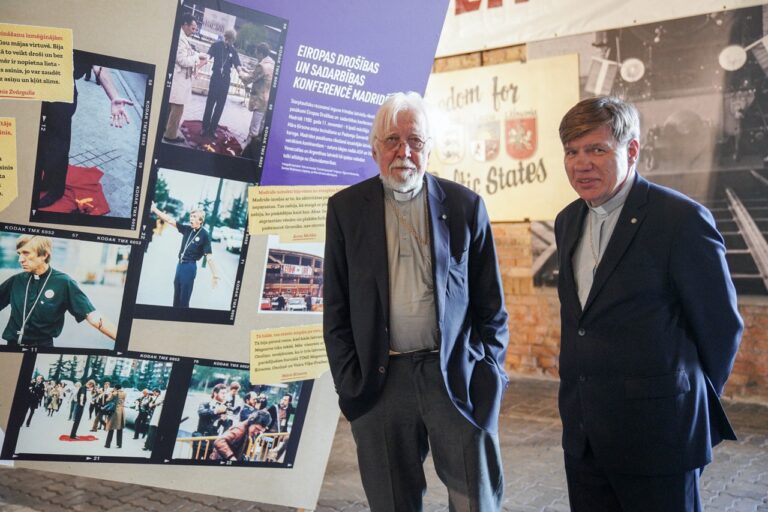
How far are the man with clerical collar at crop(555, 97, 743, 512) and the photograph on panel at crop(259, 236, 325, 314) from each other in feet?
4.40

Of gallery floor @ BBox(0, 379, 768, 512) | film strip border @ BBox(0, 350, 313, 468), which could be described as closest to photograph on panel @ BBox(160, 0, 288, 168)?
film strip border @ BBox(0, 350, 313, 468)

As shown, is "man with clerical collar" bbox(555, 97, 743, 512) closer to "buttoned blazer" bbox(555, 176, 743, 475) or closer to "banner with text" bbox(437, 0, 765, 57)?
"buttoned blazer" bbox(555, 176, 743, 475)

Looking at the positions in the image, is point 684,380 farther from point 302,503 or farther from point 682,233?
point 302,503

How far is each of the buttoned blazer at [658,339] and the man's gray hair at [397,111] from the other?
73cm

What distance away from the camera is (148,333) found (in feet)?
9.45

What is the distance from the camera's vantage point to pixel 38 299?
2.73 metres

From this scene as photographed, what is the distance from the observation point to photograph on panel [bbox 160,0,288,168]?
277cm

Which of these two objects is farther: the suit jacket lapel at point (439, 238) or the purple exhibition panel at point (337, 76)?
the purple exhibition panel at point (337, 76)

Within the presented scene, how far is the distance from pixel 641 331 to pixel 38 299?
217cm

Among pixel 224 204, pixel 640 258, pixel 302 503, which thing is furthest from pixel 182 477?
pixel 640 258

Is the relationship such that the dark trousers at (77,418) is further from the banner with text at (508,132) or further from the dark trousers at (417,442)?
the banner with text at (508,132)

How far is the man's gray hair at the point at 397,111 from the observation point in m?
2.36

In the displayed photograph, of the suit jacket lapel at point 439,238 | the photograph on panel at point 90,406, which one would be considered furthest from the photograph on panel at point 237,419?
the suit jacket lapel at point 439,238

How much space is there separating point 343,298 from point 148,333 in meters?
0.92
